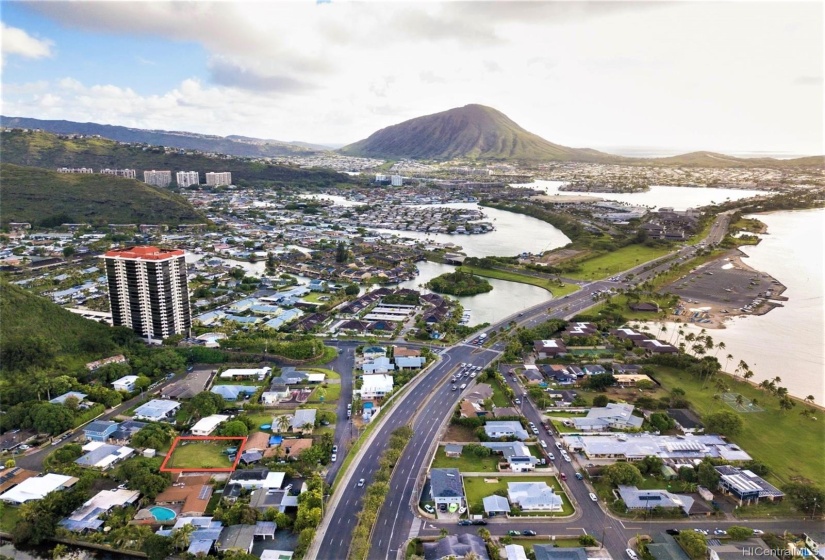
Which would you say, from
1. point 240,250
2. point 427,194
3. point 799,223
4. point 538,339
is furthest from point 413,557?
point 427,194

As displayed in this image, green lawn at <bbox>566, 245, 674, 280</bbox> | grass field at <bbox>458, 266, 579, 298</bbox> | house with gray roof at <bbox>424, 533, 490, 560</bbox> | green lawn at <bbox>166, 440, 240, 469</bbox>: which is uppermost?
green lawn at <bbox>566, 245, 674, 280</bbox>

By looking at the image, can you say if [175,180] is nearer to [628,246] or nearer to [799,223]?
[628,246]

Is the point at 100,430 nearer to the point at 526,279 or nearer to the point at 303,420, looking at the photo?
the point at 303,420

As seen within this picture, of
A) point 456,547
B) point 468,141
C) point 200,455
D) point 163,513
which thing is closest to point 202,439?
point 200,455

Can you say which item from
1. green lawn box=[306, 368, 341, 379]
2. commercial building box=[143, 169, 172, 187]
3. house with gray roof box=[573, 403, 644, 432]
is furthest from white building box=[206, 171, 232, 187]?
house with gray roof box=[573, 403, 644, 432]

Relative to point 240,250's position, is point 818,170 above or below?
above

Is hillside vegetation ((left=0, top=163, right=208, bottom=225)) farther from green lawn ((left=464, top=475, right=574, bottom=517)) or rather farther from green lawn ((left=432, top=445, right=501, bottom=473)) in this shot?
green lawn ((left=464, top=475, right=574, bottom=517))
